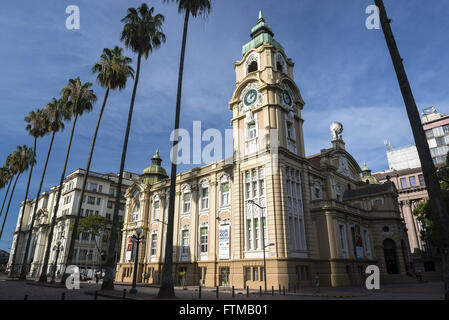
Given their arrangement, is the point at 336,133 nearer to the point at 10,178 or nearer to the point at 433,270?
the point at 433,270

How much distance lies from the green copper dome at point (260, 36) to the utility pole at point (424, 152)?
2597cm

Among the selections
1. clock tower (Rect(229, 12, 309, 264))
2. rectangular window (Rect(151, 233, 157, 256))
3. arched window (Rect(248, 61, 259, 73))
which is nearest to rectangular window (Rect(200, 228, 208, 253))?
clock tower (Rect(229, 12, 309, 264))

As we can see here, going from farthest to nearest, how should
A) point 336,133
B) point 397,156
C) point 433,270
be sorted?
point 397,156, point 433,270, point 336,133

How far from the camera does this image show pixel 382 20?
1523 cm

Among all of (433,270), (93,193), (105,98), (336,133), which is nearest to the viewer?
(105,98)

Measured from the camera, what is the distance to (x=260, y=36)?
40.7m

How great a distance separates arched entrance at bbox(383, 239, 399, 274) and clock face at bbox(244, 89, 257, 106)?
27490 millimetres

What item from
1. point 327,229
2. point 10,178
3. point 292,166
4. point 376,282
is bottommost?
point 376,282

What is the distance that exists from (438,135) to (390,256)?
51757 millimetres

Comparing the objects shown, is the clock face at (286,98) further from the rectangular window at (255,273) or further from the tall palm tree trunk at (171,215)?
the rectangular window at (255,273)

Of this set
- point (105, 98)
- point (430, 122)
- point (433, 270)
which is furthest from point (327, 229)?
point (430, 122)

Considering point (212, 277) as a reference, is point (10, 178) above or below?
above

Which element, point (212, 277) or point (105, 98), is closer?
point (105, 98)

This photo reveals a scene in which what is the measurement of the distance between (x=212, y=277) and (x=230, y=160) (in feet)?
46.9
